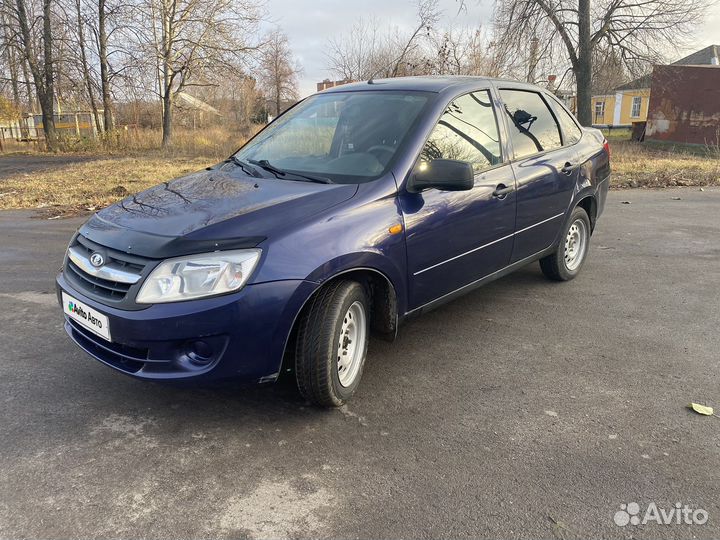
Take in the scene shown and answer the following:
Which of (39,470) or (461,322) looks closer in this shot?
(39,470)

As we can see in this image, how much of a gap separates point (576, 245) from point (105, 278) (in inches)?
166

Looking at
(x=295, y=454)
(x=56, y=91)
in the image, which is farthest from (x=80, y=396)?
(x=56, y=91)

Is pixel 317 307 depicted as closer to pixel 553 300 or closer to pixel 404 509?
pixel 404 509

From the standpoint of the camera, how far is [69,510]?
2.31 m

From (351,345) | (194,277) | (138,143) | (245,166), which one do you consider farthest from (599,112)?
(194,277)

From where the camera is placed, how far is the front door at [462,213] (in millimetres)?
3352

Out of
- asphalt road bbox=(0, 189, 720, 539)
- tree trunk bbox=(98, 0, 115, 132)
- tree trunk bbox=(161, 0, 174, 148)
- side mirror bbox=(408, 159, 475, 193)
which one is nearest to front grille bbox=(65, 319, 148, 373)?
asphalt road bbox=(0, 189, 720, 539)

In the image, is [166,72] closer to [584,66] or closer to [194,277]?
[584,66]

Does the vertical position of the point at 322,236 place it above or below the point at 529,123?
below

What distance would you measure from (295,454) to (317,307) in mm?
721

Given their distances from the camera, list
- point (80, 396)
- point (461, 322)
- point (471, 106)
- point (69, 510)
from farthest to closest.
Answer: point (461, 322) → point (471, 106) → point (80, 396) → point (69, 510)

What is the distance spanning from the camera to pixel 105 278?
2.78 m

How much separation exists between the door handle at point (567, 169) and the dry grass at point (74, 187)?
24.6 feet

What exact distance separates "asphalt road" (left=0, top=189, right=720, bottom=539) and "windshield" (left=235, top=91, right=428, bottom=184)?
1.30 meters
